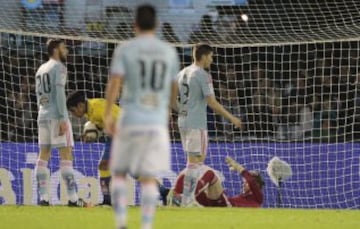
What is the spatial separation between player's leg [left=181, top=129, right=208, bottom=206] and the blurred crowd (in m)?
3.72

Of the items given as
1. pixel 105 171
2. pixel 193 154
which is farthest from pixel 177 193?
pixel 105 171

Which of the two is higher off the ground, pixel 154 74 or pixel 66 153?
pixel 154 74

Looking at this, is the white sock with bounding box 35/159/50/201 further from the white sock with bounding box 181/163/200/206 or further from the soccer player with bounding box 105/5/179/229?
the soccer player with bounding box 105/5/179/229

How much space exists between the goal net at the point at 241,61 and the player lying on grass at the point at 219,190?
1068 mm

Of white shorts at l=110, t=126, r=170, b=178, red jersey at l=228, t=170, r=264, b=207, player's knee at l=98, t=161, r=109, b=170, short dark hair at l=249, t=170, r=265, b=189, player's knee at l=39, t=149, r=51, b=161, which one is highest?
white shorts at l=110, t=126, r=170, b=178

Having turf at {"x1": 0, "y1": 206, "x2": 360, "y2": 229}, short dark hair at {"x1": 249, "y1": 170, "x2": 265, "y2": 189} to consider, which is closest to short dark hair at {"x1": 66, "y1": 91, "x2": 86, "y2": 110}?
turf at {"x1": 0, "y1": 206, "x2": 360, "y2": 229}

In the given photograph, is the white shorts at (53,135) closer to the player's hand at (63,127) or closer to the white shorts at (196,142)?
the player's hand at (63,127)

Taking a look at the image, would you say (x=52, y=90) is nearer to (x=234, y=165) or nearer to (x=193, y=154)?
(x=193, y=154)

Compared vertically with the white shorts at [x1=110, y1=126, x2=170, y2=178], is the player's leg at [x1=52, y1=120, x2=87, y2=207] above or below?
below

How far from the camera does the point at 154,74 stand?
7469 millimetres

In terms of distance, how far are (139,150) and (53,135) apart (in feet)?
17.4

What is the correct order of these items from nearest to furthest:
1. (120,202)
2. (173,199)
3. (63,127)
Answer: (120,202), (63,127), (173,199)

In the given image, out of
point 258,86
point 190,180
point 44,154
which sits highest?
point 258,86

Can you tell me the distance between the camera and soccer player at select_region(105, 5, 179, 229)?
7406 mm
